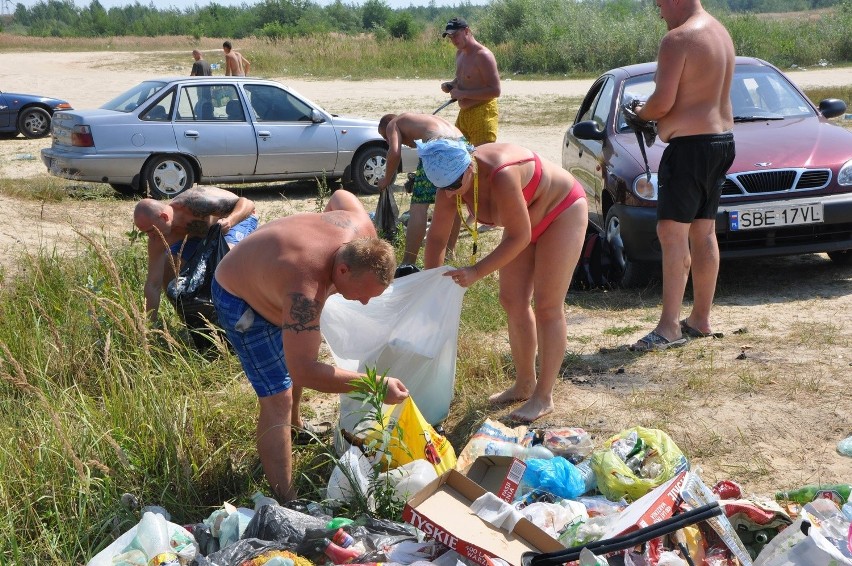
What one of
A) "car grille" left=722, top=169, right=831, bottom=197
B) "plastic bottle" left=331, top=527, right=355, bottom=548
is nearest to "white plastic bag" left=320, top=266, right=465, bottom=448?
"plastic bottle" left=331, top=527, right=355, bottom=548

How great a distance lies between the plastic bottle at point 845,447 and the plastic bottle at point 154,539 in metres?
2.90

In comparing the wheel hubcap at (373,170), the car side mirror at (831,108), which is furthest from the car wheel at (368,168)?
the car side mirror at (831,108)

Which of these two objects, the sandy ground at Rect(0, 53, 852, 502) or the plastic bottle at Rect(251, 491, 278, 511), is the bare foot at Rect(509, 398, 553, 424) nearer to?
the sandy ground at Rect(0, 53, 852, 502)

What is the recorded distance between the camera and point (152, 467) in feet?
13.2

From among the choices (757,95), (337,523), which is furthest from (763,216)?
(337,523)

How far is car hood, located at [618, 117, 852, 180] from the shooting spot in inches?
259

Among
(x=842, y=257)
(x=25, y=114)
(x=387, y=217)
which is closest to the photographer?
(x=842, y=257)

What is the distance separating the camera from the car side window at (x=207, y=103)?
11.2m

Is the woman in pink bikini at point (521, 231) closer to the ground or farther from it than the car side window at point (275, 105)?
closer to the ground

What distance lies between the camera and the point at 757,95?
7.63 metres

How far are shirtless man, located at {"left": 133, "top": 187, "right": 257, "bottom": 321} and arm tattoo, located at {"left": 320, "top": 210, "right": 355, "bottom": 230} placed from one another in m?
1.79

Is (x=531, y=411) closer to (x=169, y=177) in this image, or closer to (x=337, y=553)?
(x=337, y=553)

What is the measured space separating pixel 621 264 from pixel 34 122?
46.2 ft

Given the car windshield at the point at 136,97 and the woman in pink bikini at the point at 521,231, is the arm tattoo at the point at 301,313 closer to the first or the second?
the woman in pink bikini at the point at 521,231
